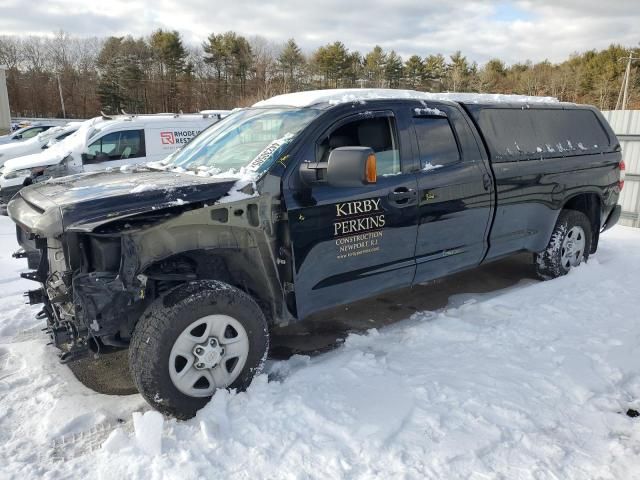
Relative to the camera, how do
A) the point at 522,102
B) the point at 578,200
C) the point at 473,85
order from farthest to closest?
the point at 473,85 → the point at 578,200 → the point at 522,102

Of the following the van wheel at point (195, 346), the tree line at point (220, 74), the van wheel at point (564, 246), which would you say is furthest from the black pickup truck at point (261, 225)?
the tree line at point (220, 74)

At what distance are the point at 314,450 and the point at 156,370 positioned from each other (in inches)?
38.3

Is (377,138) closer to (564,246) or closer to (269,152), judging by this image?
(269,152)

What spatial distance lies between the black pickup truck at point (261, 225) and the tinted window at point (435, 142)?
0.05 feet

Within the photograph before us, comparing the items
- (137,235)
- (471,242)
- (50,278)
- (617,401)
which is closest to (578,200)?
(471,242)

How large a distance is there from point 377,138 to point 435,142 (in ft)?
1.93

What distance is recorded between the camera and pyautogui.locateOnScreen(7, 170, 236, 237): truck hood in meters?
2.68

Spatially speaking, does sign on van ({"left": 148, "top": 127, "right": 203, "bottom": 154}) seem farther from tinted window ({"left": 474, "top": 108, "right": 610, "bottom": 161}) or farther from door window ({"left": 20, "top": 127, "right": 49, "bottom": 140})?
door window ({"left": 20, "top": 127, "right": 49, "bottom": 140})

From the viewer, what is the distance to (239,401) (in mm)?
3033

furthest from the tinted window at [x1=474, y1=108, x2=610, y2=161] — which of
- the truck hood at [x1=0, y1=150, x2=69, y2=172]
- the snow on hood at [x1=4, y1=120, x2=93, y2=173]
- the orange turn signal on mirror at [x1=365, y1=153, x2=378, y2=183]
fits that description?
the truck hood at [x1=0, y1=150, x2=69, y2=172]

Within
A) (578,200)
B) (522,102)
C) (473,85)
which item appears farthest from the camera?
(473,85)

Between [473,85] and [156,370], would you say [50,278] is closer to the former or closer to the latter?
[156,370]

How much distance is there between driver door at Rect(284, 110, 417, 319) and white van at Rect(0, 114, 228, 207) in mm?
7383

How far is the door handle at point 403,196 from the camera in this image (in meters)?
3.79
